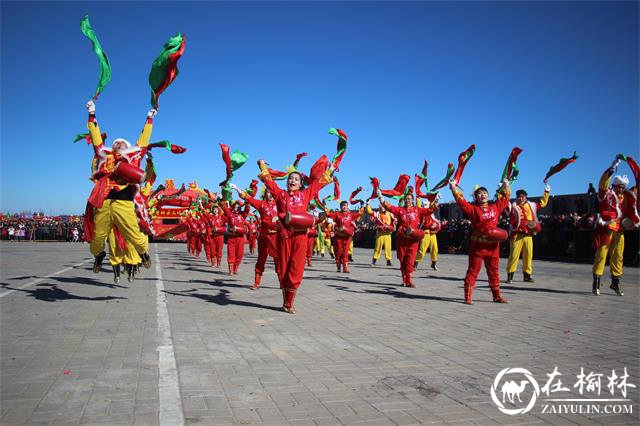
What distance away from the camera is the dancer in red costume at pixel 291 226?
725cm

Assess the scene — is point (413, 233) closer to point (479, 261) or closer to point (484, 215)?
point (479, 261)

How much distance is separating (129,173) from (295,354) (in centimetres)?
398

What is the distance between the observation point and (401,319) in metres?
6.91

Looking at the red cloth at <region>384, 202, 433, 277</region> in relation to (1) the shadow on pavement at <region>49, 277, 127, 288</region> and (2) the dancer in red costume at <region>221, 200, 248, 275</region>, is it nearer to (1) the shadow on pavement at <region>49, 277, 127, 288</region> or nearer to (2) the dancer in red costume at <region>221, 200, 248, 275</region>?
(2) the dancer in red costume at <region>221, 200, 248, 275</region>

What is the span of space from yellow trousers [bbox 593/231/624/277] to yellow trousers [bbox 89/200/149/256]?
8.85 metres

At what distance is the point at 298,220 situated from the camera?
280 inches

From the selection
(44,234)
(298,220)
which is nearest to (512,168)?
(298,220)

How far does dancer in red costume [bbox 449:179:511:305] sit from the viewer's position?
8.21 meters

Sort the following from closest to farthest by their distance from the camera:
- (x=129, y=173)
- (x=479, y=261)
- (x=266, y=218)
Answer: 1. (x=129, y=173)
2. (x=479, y=261)
3. (x=266, y=218)

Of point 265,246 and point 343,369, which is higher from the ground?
point 265,246

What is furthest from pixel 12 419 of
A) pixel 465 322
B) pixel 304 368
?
pixel 465 322

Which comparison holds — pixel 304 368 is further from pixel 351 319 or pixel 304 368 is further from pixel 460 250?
pixel 460 250

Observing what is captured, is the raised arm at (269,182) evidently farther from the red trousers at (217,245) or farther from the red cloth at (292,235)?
the red trousers at (217,245)

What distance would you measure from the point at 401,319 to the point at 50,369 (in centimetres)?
447
